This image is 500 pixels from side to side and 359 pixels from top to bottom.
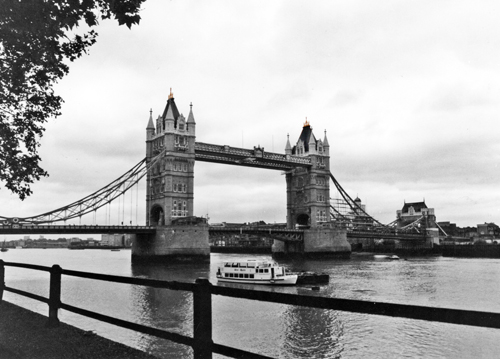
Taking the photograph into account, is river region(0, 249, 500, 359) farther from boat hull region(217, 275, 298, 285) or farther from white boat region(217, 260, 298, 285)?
white boat region(217, 260, 298, 285)

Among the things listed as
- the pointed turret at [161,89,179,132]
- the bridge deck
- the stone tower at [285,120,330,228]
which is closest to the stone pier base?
the bridge deck

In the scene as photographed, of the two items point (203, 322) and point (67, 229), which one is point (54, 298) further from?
point (67, 229)

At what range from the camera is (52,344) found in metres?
6.78

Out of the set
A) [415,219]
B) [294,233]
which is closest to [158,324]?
[294,233]

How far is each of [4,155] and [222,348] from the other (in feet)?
27.6

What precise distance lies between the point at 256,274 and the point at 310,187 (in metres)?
52.7

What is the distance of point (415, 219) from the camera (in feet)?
445

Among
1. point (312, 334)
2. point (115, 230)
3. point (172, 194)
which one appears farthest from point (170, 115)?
point (312, 334)

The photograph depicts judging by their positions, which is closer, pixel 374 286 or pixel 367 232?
pixel 374 286

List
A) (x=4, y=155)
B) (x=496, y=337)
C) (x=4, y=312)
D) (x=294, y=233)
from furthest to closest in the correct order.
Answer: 1. (x=294, y=233)
2. (x=496, y=337)
3. (x=4, y=155)
4. (x=4, y=312)

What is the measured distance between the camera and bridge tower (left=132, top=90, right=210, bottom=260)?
213 feet

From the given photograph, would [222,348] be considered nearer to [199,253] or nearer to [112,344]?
[112,344]

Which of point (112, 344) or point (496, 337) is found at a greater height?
point (112, 344)

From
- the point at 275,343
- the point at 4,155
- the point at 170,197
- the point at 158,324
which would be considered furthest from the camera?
the point at 170,197
